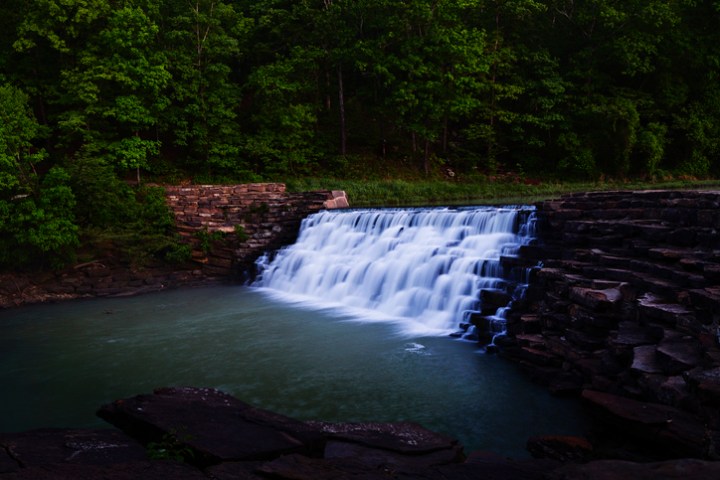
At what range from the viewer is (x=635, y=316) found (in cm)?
786

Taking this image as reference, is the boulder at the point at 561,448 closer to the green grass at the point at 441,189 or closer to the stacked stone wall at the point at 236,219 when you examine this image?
the stacked stone wall at the point at 236,219

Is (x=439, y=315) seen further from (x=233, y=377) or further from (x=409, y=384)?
(x=233, y=377)

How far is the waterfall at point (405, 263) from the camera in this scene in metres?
11.9

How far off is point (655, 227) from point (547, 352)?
2.84 m

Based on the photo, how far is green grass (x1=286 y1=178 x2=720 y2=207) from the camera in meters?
26.7

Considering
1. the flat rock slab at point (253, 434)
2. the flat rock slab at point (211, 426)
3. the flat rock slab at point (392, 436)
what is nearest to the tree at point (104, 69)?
the flat rock slab at point (211, 426)

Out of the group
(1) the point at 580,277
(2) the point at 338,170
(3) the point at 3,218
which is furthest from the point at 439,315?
(2) the point at 338,170

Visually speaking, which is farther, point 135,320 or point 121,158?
point 121,158

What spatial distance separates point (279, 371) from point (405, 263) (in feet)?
18.7

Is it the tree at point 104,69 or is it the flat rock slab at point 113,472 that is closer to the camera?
the flat rock slab at point 113,472

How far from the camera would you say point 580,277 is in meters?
9.33

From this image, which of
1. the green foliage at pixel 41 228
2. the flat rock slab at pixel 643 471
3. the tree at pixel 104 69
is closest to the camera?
the flat rock slab at pixel 643 471

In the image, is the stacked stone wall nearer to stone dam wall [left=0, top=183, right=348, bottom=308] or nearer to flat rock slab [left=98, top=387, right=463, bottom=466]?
stone dam wall [left=0, top=183, right=348, bottom=308]

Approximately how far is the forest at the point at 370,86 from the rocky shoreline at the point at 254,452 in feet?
57.1
